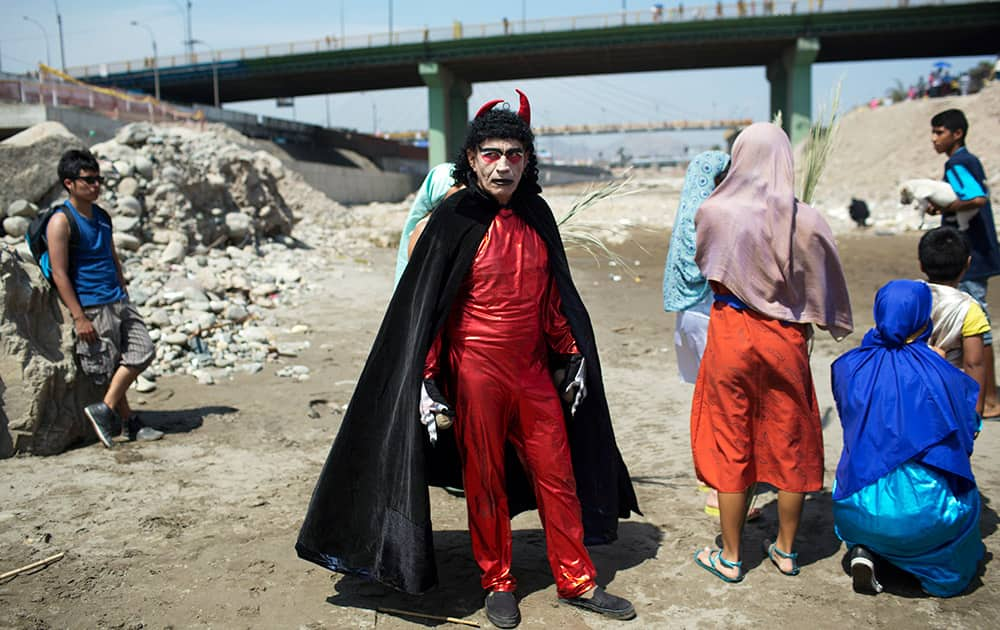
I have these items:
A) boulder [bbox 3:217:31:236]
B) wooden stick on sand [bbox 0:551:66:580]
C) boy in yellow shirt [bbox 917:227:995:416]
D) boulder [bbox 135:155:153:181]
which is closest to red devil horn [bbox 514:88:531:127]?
boy in yellow shirt [bbox 917:227:995:416]

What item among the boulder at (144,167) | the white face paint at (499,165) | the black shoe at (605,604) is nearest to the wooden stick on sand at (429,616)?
the black shoe at (605,604)

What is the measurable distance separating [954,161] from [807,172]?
4.44 feet

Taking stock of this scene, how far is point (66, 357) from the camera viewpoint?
5137mm

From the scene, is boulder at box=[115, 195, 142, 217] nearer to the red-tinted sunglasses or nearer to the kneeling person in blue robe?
the red-tinted sunglasses

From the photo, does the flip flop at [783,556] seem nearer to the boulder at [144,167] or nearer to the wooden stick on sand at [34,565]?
the wooden stick on sand at [34,565]

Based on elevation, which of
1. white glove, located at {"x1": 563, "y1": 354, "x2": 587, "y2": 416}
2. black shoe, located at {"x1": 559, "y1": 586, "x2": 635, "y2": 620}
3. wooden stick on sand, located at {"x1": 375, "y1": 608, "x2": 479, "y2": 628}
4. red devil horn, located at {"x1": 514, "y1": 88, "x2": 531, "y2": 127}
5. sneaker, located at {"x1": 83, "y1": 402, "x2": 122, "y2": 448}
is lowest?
wooden stick on sand, located at {"x1": 375, "y1": 608, "x2": 479, "y2": 628}

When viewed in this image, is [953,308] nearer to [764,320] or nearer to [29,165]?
[764,320]

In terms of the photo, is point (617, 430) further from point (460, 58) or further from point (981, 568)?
point (460, 58)

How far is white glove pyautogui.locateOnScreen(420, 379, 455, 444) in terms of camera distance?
2.87 metres

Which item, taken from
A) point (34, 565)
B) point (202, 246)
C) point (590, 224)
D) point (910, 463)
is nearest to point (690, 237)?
point (590, 224)

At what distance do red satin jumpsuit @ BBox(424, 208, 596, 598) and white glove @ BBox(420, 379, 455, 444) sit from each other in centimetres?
8

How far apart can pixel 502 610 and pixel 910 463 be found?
5.64 feet

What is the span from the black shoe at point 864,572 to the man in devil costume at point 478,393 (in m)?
0.94

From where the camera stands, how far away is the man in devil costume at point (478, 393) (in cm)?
293
